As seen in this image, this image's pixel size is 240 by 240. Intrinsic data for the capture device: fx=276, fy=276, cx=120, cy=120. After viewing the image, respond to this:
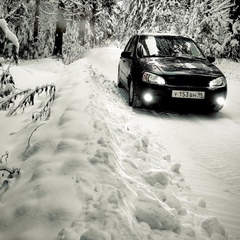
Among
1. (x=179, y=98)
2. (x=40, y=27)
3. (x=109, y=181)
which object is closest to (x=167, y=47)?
(x=179, y=98)

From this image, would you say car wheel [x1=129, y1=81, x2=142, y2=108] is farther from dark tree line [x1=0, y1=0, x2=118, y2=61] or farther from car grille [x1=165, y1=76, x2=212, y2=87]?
dark tree line [x1=0, y1=0, x2=118, y2=61]

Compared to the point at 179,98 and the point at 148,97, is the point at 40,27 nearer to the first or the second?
the point at 148,97

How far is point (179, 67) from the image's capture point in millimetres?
5602

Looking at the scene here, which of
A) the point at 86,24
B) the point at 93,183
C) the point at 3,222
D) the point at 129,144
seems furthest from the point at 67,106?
the point at 86,24

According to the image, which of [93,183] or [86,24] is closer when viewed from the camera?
[93,183]

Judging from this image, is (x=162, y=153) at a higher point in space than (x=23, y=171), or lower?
lower

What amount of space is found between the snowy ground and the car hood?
53.3 inches

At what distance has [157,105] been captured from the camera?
5.57 metres

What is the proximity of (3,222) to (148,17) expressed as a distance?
86.4 ft

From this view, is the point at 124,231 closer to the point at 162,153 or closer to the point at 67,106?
the point at 162,153

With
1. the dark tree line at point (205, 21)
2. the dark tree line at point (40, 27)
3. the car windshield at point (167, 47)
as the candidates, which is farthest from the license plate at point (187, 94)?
the dark tree line at point (205, 21)

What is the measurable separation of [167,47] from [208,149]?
130 inches

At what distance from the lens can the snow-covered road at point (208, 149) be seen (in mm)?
2838

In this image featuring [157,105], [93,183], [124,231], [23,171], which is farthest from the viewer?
[157,105]
